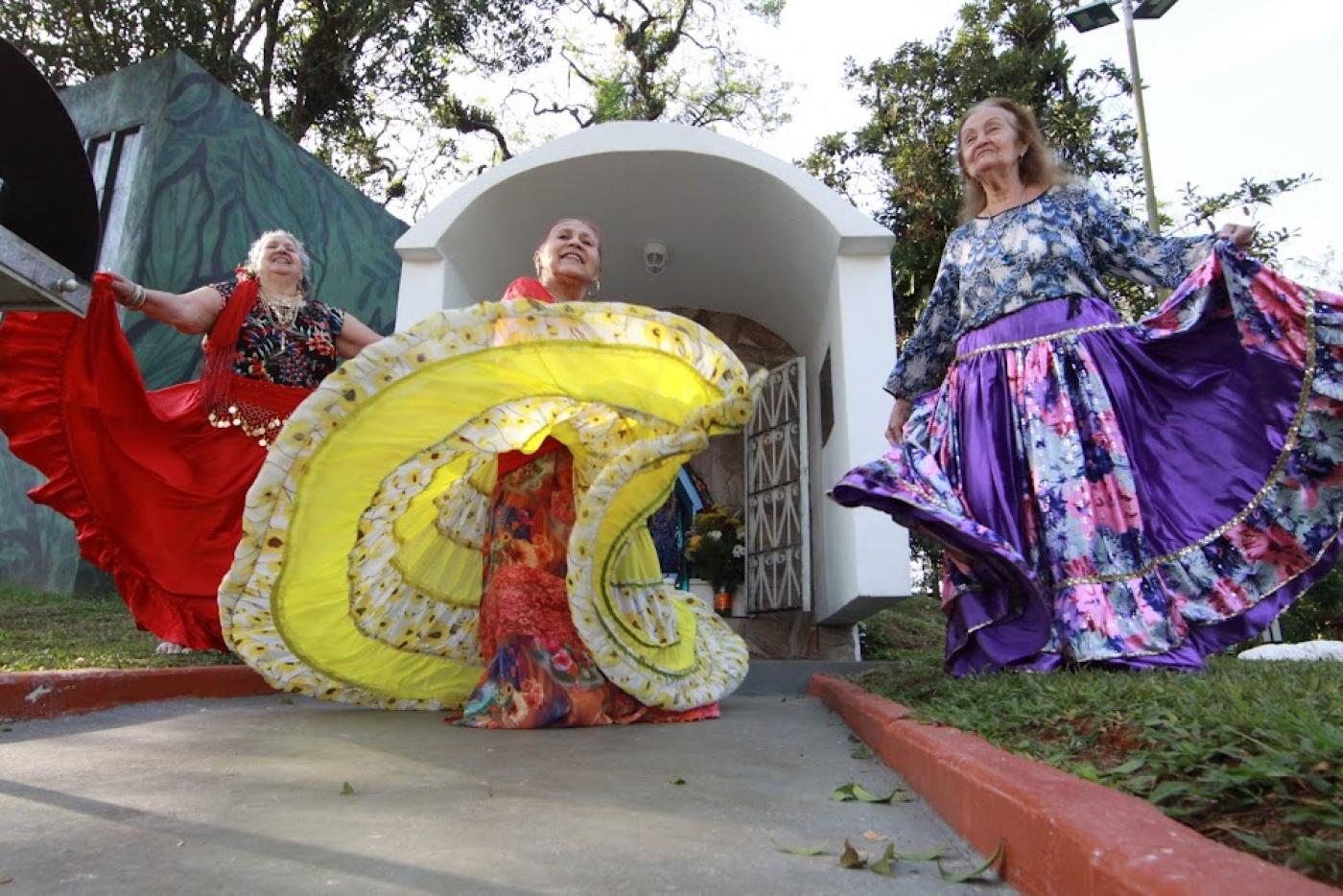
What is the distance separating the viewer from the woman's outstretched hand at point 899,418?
372 cm

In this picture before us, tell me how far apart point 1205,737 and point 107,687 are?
11.1ft

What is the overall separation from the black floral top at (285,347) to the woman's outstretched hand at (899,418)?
2.55 meters

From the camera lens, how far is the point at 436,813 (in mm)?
1754

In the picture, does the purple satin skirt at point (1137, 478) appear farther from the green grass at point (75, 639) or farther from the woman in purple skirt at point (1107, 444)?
the green grass at point (75, 639)

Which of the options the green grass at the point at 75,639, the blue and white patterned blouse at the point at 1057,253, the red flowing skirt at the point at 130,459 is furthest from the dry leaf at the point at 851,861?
the green grass at the point at 75,639

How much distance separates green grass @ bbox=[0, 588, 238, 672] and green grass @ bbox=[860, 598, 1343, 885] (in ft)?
9.92

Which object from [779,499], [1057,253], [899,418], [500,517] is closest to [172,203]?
[779,499]

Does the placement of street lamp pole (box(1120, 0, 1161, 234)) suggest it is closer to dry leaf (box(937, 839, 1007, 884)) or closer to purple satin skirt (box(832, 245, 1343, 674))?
purple satin skirt (box(832, 245, 1343, 674))

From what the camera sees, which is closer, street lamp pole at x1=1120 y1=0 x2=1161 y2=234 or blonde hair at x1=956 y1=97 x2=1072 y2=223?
blonde hair at x1=956 y1=97 x2=1072 y2=223

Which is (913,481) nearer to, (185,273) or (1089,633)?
(1089,633)

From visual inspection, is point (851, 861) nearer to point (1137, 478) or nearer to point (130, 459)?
point (1137, 478)

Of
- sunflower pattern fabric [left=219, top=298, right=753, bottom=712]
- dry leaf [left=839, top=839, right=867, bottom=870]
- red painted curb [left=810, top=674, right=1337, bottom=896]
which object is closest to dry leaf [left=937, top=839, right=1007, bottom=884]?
red painted curb [left=810, top=674, right=1337, bottom=896]

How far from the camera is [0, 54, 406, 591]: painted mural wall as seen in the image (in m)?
7.51

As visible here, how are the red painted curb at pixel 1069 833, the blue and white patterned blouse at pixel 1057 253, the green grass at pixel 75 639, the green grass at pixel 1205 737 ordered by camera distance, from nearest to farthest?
the red painted curb at pixel 1069 833, the green grass at pixel 1205 737, the blue and white patterned blouse at pixel 1057 253, the green grass at pixel 75 639
